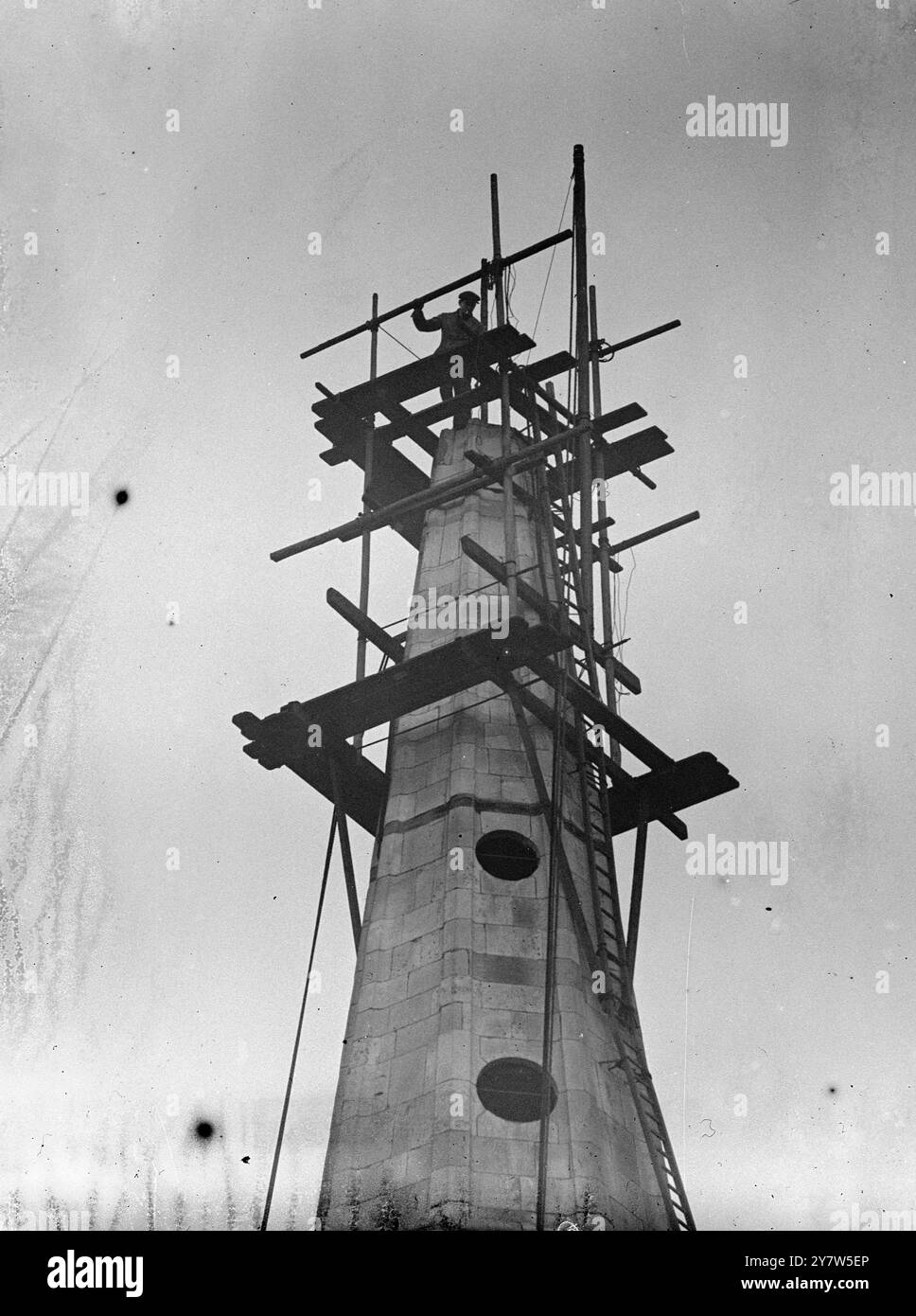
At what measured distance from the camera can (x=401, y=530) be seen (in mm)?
49812

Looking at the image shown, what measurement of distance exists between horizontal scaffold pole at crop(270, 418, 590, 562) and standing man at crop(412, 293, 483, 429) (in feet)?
13.1

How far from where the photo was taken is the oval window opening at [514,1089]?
34.0 m

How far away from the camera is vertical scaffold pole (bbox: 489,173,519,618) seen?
41.3 meters

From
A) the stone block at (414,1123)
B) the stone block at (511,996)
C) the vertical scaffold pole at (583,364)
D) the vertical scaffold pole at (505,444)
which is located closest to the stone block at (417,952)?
the stone block at (511,996)

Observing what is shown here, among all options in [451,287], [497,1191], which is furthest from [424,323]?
[497,1191]

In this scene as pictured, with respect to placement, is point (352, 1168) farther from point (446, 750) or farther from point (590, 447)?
point (590, 447)

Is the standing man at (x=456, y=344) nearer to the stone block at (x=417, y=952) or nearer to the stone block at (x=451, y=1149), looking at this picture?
the stone block at (x=417, y=952)

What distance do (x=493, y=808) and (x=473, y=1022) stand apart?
5.83 meters

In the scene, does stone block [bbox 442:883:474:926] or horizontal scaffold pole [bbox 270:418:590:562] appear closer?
stone block [bbox 442:883:474:926]

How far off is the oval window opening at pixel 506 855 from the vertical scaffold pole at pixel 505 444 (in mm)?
4349

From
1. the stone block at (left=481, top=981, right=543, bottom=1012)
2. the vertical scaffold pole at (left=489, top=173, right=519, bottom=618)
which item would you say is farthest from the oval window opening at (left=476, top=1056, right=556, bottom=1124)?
the vertical scaffold pole at (left=489, top=173, right=519, bottom=618)

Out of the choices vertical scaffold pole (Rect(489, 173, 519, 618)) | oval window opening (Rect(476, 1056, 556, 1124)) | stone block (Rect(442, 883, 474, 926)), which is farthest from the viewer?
vertical scaffold pole (Rect(489, 173, 519, 618))

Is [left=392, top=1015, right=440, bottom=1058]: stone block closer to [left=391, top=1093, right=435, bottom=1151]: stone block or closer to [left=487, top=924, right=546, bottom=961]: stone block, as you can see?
[left=391, top=1093, right=435, bottom=1151]: stone block
